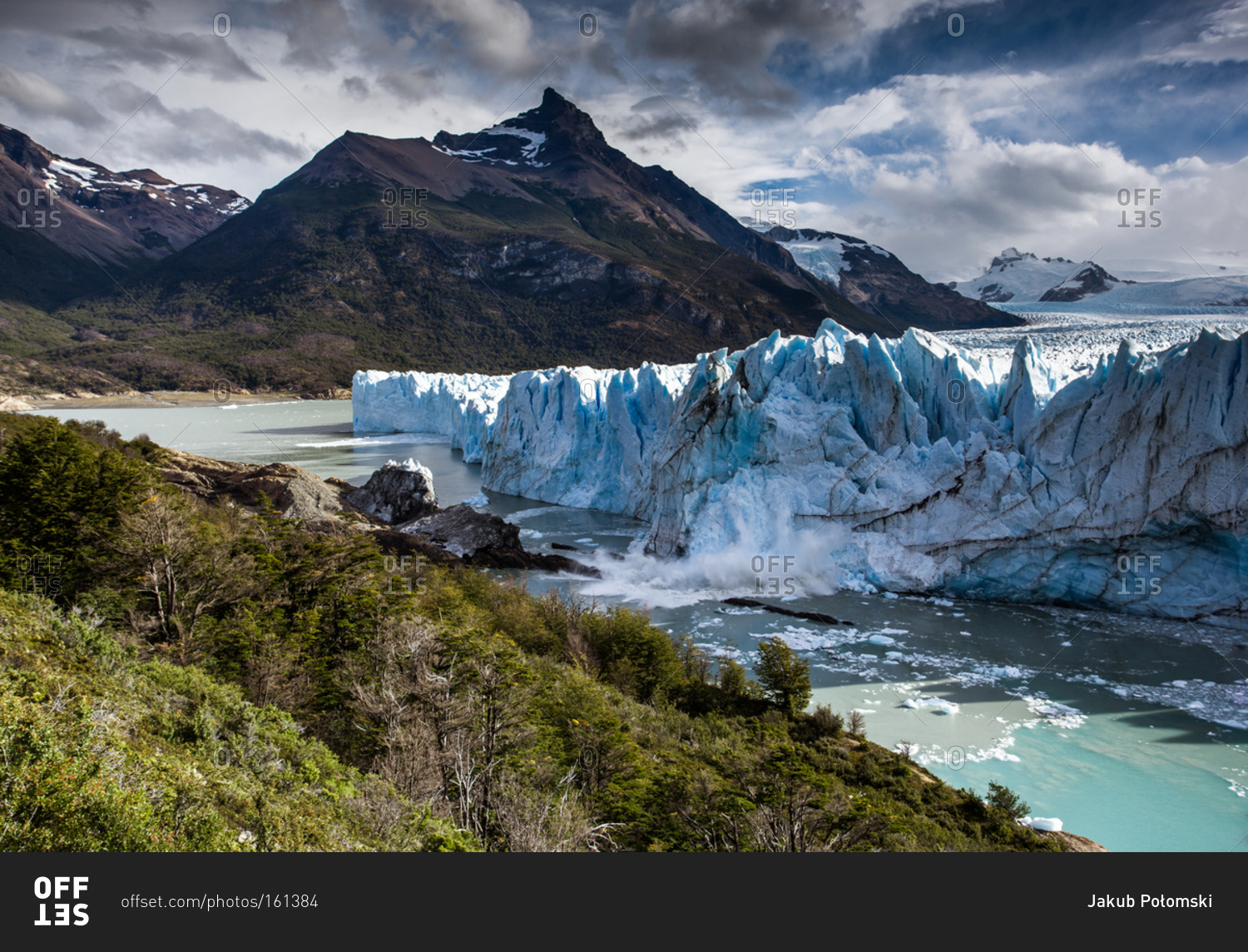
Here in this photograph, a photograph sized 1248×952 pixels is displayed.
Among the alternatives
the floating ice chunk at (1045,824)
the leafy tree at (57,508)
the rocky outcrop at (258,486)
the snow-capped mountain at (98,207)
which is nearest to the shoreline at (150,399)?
the rocky outcrop at (258,486)

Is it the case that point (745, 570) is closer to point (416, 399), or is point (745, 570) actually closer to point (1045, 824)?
point (1045, 824)

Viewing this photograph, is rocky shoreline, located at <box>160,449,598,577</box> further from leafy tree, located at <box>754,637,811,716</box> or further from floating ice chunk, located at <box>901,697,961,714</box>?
floating ice chunk, located at <box>901,697,961,714</box>


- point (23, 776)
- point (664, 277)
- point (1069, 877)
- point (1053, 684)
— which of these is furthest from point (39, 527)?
point (664, 277)

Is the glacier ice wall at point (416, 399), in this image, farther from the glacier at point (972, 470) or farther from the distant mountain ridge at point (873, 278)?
the distant mountain ridge at point (873, 278)

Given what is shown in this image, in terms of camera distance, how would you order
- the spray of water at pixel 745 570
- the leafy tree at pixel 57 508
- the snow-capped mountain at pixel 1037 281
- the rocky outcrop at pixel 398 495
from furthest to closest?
the snow-capped mountain at pixel 1037 281
the rocky outcrop at pixel 398 495
the spray of water at pixel 745 570
the leafy tree at pixel 57 508

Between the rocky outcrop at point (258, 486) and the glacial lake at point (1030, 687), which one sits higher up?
the rocky outcrop at point (258, 486)
